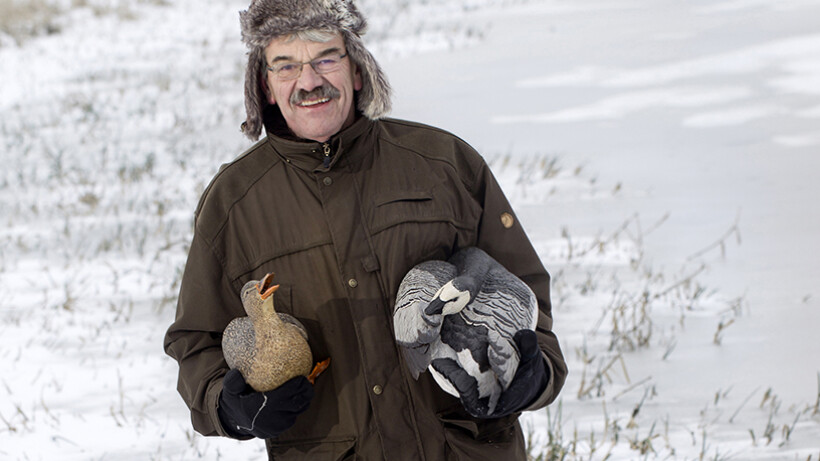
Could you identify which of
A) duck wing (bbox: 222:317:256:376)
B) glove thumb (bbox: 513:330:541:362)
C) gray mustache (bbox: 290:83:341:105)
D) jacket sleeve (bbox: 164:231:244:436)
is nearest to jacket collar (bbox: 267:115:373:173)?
gray mustache (bbox: 290:83:341:105)

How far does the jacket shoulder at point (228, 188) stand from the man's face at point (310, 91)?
0.14m

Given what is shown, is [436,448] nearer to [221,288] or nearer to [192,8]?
[221,288]

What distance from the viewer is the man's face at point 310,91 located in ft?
7.55

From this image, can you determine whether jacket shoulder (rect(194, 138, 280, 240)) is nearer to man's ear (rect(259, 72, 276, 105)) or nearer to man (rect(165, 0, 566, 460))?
man (rect(165, 0, 566, 460))

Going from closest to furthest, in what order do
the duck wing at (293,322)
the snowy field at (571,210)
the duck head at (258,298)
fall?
the duck head at (258,298), the duck wing at (293,322), the snowy field at (571,210)

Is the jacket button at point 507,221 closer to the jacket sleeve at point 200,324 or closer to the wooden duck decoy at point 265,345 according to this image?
the wooden duck decoy at point 265,345

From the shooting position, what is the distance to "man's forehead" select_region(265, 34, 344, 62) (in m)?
2.30

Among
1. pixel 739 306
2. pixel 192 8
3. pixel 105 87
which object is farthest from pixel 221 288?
pixel 192 8

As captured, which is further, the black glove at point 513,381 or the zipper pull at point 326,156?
the zipper pull at point 326,156

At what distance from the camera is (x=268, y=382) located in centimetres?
215

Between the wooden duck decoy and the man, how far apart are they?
100 millimetres

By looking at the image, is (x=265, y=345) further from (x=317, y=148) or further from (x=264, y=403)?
(x=317, y=148)

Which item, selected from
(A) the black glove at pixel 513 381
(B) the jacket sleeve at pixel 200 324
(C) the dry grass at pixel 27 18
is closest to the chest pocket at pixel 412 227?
(A) the black glove at pixel 513 381

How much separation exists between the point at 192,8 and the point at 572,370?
17001mm
